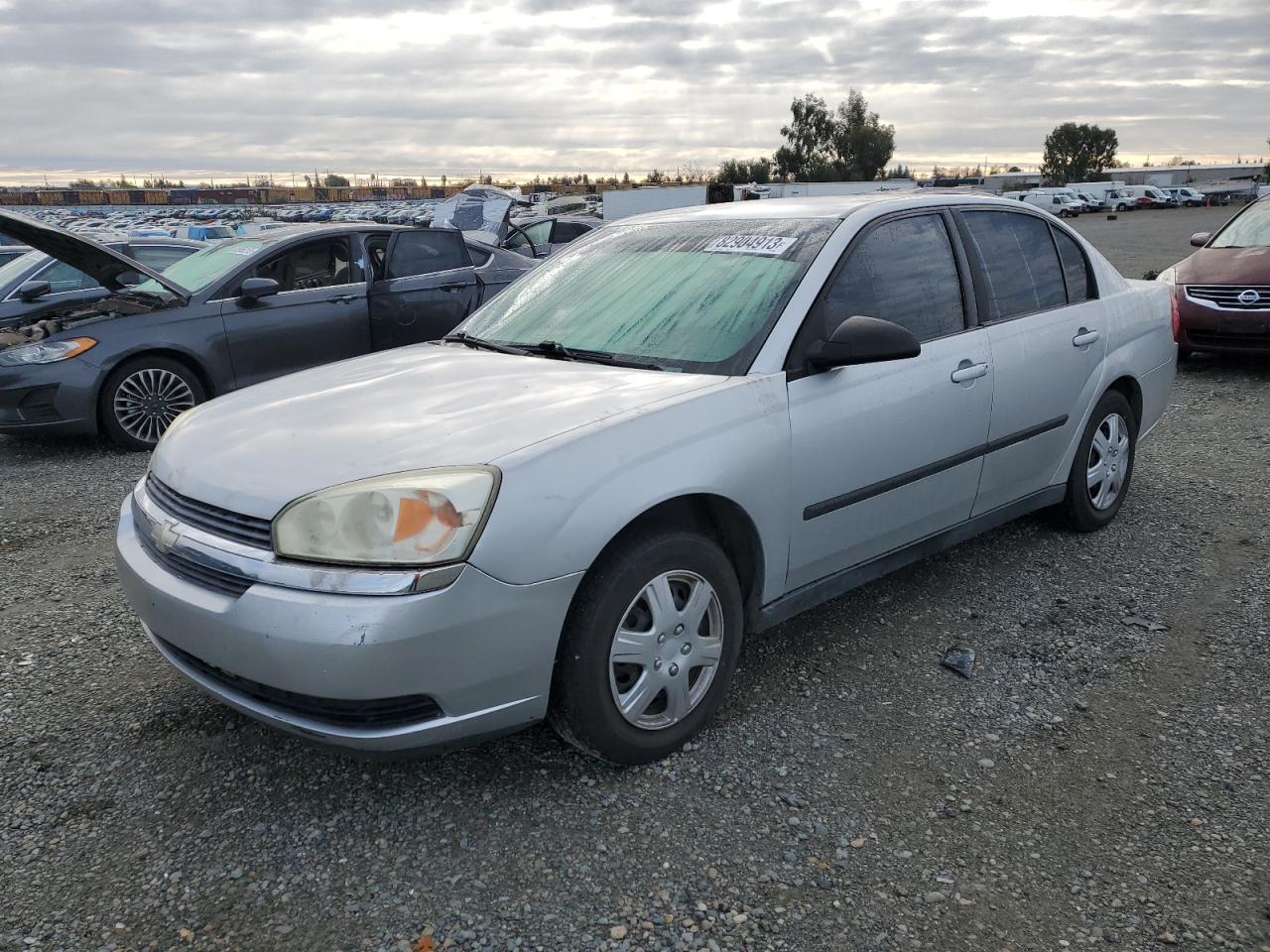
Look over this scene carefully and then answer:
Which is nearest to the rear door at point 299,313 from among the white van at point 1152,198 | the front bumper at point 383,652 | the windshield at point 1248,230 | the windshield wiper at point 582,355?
the windshield wiper at point 582,355

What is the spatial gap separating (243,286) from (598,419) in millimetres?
5183

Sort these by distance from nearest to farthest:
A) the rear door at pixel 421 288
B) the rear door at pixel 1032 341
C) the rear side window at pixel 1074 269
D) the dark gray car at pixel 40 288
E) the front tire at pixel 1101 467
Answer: the rear door at pixel 1032 341
the rear side window at pixel 1074 269
the front tire at pixel 1101 467
the dark gray car at pixel 40 288
the rear door at pixel 421 288

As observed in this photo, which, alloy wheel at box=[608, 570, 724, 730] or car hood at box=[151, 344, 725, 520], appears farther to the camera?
alloy wheel at box=[608, 570, 724, 730]

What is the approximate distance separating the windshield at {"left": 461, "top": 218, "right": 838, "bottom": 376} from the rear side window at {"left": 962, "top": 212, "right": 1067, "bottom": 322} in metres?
0.86

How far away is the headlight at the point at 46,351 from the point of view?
21.3 feet

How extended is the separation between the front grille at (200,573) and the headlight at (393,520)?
16 cm

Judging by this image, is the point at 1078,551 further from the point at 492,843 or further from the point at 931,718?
the point at 492,843

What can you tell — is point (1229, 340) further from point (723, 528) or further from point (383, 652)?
point (383, 652)

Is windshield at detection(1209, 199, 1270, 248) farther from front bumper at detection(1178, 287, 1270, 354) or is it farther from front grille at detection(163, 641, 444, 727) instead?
front grille at detection(163, 641, 444, 727)

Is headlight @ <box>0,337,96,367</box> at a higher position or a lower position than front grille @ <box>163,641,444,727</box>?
higher

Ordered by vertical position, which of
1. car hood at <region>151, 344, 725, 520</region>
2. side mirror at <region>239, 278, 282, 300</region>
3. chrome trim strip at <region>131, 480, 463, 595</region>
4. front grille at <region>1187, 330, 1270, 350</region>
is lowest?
front grille at <region>1187, 330, 1270, 350</region>

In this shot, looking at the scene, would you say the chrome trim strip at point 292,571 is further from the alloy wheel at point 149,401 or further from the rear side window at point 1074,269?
the alloy wheel at point 149,401

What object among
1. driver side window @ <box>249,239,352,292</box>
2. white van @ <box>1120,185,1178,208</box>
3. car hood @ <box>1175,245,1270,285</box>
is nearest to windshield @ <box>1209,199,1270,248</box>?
car hood @ <box>1175,245,1270,285</box>

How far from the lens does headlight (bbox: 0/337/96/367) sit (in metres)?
6.50
